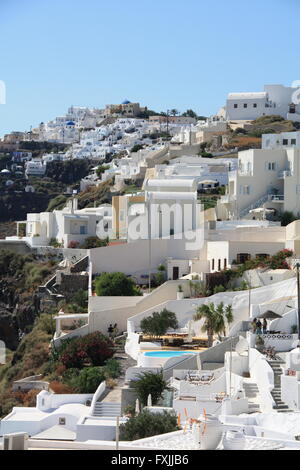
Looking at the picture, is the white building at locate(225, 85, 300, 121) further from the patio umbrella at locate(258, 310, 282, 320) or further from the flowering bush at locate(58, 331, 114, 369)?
the patio umbrella at locate(258, 310, 282, 320)

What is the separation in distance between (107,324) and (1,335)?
13.6 meters

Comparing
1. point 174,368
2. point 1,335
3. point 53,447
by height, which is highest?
point 53,447

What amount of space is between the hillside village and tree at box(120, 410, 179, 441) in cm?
4

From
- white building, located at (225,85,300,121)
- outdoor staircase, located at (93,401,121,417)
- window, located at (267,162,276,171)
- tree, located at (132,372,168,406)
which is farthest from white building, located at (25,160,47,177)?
outdoor staircase, located at (93,401,121,417)

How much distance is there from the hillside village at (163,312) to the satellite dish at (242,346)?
4 centimetres

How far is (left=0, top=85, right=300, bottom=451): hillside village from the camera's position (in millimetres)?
24656

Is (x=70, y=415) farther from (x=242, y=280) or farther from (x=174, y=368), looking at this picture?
(x=242, y=280)

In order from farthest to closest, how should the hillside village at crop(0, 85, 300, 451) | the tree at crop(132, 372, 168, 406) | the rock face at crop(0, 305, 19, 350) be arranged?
the rock face at crop(0, 305, 19, 350), the tree at crop(132, 372, 168, 406), the hillside village at crop(0, 85, 300, 451)

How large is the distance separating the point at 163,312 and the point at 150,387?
7399 millimetres

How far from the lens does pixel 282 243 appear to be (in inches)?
1640

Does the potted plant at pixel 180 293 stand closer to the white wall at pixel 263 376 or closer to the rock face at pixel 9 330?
the white wall at pixel 263 376

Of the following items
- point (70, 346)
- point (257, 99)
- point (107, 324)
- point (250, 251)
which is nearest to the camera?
point (70, 346)

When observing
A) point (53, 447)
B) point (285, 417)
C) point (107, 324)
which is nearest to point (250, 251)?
point (107, 324)

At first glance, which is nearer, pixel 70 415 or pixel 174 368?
pixel 70 415
